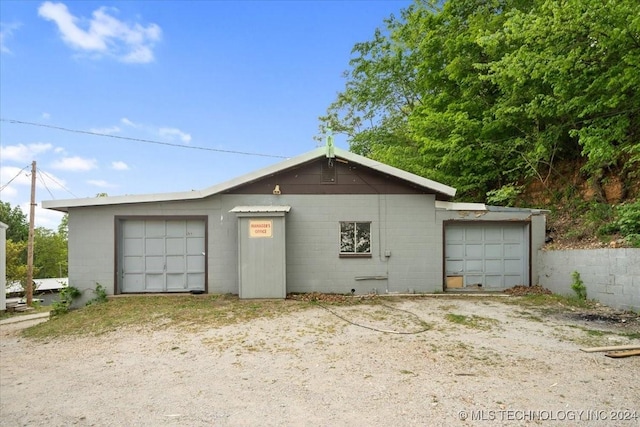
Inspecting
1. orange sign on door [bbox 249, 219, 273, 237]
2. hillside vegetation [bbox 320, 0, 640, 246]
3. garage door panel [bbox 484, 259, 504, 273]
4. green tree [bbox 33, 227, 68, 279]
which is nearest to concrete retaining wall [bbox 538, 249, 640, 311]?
hillside vegetation [bbox 320, 0, 640, 246]

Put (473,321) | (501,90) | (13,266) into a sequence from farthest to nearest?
(13,266) → (501,90) → (473,321)

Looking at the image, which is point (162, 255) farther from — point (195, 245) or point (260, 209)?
point (260, 209)

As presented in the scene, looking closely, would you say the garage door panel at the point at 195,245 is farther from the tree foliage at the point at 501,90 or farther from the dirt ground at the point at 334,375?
the tree foliage at the point at 501,90

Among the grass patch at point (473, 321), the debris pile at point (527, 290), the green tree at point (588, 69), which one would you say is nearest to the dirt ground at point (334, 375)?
the grass patch at point (473, 321)

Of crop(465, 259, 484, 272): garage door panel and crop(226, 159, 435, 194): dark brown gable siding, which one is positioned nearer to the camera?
crop(226, 159, 435, 194): dark brown gable siding

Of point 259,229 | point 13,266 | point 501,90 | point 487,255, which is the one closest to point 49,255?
point 13,266

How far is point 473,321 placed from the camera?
6258 mm

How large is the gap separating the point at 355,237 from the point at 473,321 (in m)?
3.62

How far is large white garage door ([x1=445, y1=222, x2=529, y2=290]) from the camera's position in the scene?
9250 millimetres

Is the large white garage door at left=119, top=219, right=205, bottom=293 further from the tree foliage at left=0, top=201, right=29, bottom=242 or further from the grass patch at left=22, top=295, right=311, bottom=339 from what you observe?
the tree foliage at left=0, top=201, right=29, bottom=242

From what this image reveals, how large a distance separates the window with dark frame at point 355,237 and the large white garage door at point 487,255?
220cm

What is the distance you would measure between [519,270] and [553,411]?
23.6 ft

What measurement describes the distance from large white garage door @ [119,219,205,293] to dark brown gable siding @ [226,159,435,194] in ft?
5.52

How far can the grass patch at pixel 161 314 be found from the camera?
20.8ft
